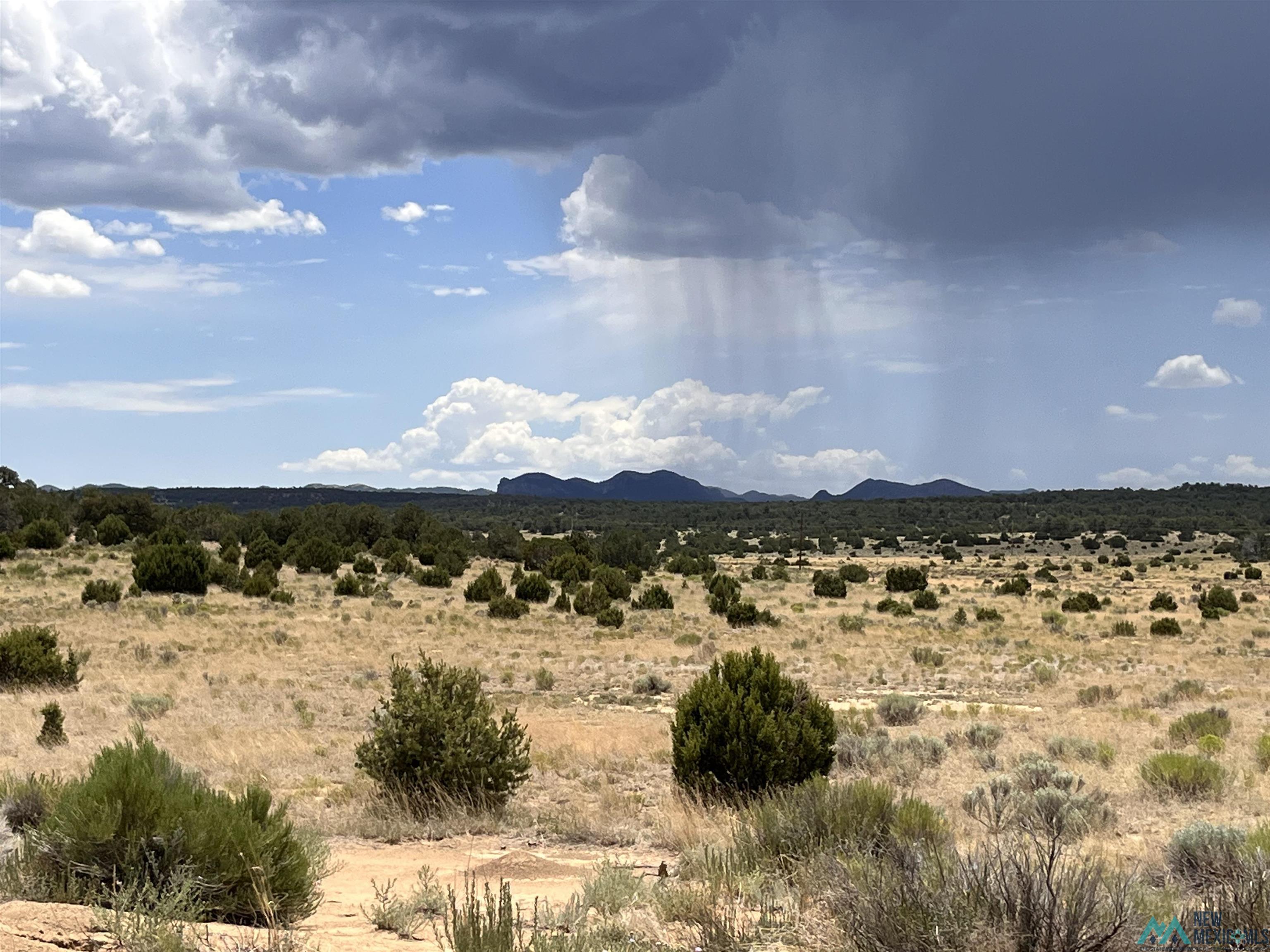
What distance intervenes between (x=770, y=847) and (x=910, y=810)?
1248 mm

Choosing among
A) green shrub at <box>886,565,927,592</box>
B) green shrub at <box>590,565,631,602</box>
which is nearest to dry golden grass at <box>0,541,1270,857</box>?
green shrub at <box>886,565,927,592</box>

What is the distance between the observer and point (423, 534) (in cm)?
6278

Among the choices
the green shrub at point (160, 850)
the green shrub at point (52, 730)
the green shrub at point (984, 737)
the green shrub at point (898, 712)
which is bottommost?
the green shrub at point (898, 712)

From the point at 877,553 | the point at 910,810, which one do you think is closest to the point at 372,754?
the point at 910,810

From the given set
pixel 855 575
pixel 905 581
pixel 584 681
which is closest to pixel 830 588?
pixel 905 581

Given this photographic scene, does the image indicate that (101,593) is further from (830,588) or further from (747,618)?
(830,588)

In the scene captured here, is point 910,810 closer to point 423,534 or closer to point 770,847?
point 770,847

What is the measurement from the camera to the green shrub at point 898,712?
17797 millimetres

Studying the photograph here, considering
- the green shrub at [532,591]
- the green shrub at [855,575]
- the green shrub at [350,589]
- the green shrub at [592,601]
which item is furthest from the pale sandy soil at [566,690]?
the green shrub at [855,575]

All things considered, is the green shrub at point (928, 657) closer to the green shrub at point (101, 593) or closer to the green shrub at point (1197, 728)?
the green shrub at point (1197, 728)

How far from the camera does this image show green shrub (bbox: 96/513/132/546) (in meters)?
52.2

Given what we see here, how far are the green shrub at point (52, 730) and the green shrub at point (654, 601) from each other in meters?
26.4

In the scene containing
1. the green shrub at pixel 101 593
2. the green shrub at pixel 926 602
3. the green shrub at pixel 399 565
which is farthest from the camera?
the green shrub at pixel 399 565

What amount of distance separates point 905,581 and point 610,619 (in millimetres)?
20850
